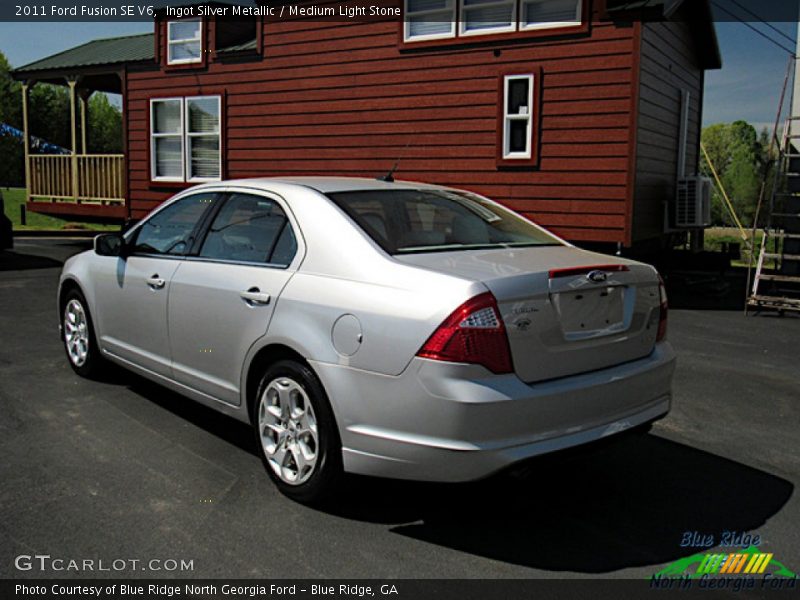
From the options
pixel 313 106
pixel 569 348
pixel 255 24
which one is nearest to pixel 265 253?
pixel 569 348

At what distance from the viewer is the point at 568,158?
11.9 meters

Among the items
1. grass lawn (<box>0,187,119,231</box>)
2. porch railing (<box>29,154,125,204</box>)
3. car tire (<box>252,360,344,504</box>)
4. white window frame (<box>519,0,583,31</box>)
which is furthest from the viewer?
grass lawn (<box>0,187,119,231</box>)

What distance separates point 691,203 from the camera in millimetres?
13898

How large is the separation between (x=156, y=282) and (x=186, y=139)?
12.1 meters

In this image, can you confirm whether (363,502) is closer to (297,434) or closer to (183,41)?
(297,434)

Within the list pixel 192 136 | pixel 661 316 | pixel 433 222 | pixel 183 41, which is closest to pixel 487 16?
pixel 192 136

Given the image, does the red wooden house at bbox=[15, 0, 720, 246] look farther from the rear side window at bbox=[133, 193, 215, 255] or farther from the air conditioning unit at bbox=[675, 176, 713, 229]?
the rear side window at bbox=[133, 193, 215, 255]

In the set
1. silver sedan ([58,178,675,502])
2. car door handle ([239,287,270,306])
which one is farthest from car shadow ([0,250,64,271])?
car door handle ([239,287,270,306])

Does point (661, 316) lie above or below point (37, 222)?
above

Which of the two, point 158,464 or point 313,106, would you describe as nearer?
point 158,464

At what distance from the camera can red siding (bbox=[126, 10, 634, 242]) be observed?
11.6m

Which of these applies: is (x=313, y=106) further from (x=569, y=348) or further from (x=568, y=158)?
(x=569, y=348)

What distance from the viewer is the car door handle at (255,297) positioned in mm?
4008
